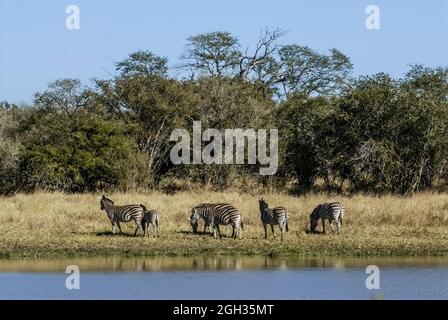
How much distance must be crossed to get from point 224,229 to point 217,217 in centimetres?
131

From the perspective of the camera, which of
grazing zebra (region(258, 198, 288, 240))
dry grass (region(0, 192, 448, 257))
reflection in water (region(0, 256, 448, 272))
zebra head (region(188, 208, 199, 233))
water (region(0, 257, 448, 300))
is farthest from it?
zebra head (region(188, 208, 199, 233))

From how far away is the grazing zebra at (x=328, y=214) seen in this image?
2266cm

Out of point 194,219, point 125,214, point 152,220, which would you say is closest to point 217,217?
point 194,219

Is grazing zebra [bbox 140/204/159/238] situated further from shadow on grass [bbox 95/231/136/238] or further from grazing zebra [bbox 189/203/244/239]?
grazing zebra [bbox 189/203/244/239]

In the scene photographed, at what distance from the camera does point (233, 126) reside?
1436 inches

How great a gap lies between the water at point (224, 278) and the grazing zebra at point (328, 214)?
9.36ft

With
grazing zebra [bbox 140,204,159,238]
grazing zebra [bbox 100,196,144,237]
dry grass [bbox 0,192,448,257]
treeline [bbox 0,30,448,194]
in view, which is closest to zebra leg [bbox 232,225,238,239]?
dry grass [bbox 0,192,448,257]

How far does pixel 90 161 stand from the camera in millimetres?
32562

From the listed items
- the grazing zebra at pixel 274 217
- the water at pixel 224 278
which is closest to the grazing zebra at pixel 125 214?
the water at pixel 224 278

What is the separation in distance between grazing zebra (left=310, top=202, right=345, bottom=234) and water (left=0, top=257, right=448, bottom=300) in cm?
285

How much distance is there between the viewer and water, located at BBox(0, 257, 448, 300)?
51.4ft

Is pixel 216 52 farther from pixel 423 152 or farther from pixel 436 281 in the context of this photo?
pixel 436 281
